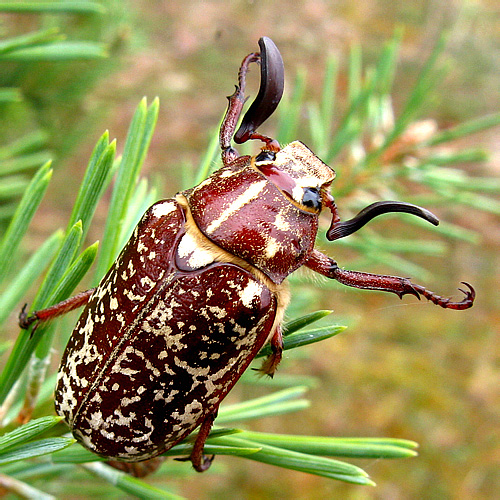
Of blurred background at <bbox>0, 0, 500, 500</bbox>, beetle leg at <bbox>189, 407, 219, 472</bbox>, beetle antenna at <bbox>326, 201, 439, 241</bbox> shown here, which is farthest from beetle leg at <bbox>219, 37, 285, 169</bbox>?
blurred background at <bbox>0, 0, 500, 500</bbox>

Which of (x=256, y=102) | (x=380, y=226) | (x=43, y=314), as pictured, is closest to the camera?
(x=43, y=314)

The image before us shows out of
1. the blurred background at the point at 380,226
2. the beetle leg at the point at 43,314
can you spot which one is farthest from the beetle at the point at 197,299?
the blurred background at the point at 380,226

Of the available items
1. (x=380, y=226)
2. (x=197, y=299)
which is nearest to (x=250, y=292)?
(x=197, y=299)

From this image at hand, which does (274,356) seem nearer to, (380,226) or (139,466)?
(139,466)

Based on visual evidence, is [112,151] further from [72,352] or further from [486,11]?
[486,11]

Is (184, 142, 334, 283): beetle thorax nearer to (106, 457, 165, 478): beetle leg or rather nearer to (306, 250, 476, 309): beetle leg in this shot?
(306, 250, 476, 309): beetle leg
